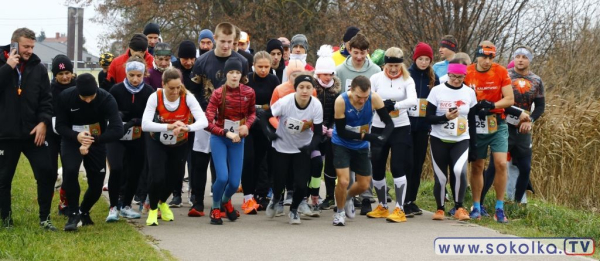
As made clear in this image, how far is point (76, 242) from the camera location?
8.21 metres

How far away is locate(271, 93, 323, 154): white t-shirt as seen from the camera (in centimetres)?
952

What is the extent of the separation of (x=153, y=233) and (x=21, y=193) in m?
4.41

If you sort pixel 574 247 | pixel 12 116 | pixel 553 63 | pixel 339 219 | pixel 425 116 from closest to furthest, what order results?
pixel 574 247 < pixel 12 116 < pixel 339 219 < pixel 425 116 < pixel 553 63

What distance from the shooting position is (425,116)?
33.3 ft

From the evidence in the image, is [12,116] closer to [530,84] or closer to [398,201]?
[398,201]

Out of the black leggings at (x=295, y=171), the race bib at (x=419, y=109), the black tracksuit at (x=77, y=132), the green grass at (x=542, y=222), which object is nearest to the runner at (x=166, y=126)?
the black tracksuit at (x=77, y=132)

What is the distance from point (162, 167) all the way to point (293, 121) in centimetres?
154

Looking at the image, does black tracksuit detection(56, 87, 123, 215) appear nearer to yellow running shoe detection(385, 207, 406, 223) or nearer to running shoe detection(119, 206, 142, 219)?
running shoe detection(119, 206, 142, 219)

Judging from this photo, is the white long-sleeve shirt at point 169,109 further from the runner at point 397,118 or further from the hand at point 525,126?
the hand at point 525,126

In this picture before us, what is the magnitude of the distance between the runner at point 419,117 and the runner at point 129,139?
10.4 feet

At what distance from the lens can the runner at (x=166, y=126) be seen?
9219mm

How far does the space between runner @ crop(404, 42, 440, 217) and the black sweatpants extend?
13.6 feet

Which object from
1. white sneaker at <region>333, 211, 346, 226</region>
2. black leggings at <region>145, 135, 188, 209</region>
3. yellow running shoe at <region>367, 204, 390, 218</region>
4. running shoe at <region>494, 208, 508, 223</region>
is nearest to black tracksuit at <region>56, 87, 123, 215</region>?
black leggings at <region>145, 135, 188, 209</region>

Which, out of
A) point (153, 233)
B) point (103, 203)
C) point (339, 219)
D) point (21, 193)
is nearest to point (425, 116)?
point (339, 219)
